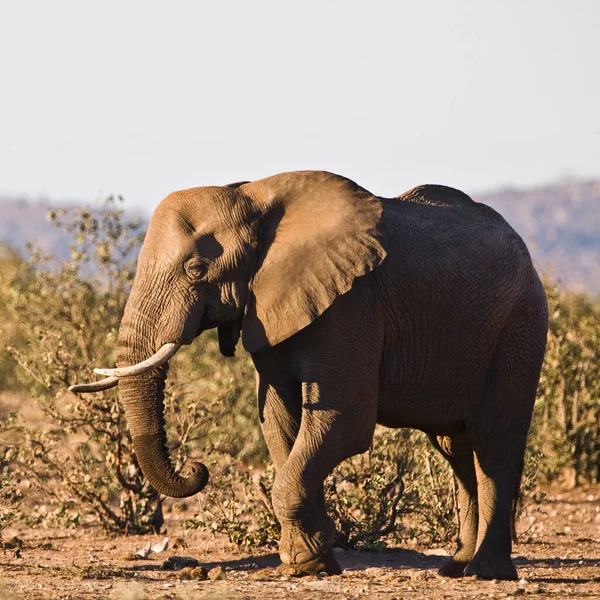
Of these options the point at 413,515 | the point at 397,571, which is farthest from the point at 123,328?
the point at 413,515

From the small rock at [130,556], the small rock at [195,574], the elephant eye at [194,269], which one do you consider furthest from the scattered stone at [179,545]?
the elephant eye at [194,269]

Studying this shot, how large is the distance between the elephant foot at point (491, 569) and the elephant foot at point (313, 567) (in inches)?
42.4

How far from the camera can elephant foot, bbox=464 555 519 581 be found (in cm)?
962

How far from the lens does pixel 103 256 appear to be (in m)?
13.9

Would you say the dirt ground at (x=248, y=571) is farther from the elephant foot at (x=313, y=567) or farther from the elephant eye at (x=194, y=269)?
the elephant eye at (x=194, y=269)

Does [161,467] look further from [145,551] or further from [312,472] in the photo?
[145,551]

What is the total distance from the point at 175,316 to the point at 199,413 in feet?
12.1

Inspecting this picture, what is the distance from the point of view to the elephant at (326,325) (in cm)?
888

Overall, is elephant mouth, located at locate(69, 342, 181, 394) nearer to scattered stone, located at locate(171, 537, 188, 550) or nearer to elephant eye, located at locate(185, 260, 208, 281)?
elephant eye, located at locate(185, 260, 208, 281)

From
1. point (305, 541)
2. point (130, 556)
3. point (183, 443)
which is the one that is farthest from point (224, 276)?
point (183, 443)

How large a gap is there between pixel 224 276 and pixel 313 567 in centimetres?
192

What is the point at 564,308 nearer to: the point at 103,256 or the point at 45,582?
the point at 103,256

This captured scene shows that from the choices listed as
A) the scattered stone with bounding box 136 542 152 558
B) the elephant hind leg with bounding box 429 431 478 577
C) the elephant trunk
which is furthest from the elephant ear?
the scattered stone with bounding box 136 542 152 558

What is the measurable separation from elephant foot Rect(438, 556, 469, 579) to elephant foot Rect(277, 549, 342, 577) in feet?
3.64
